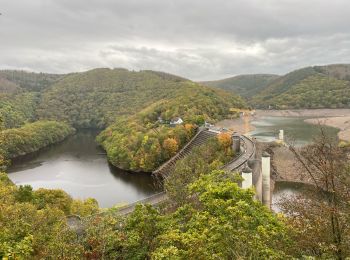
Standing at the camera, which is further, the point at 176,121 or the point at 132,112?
the point at 132,112

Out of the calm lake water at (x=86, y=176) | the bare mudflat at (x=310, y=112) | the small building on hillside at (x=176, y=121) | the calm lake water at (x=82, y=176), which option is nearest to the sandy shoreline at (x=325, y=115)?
the bare mudflat at (x=310, y=112)

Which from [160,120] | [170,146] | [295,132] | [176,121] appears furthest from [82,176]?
[295,132]

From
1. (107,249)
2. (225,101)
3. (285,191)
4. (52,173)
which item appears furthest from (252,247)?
(225,101)

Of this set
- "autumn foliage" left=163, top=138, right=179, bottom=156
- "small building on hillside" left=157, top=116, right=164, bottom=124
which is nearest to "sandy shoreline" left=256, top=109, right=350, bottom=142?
"small building on hillside" left=157, top=116, right=164, bottom=124

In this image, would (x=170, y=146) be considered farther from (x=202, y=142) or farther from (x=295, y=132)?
(x=295, y=132)

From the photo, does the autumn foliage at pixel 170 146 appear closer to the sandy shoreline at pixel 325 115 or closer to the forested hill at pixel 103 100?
the sandy shoreline at pixel 325 115

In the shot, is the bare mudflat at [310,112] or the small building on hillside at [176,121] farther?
the bare mudflat at [310,112]

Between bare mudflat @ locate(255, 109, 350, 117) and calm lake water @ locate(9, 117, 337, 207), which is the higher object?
bare mudflat @ locate(255, 109, 350, 117)

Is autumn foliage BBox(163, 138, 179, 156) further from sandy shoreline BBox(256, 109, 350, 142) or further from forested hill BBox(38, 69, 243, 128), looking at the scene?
forested hill BBox(38, 69, 243, 128)

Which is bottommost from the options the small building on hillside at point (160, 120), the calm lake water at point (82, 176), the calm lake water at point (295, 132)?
the calm lake water at point (82, 176)
